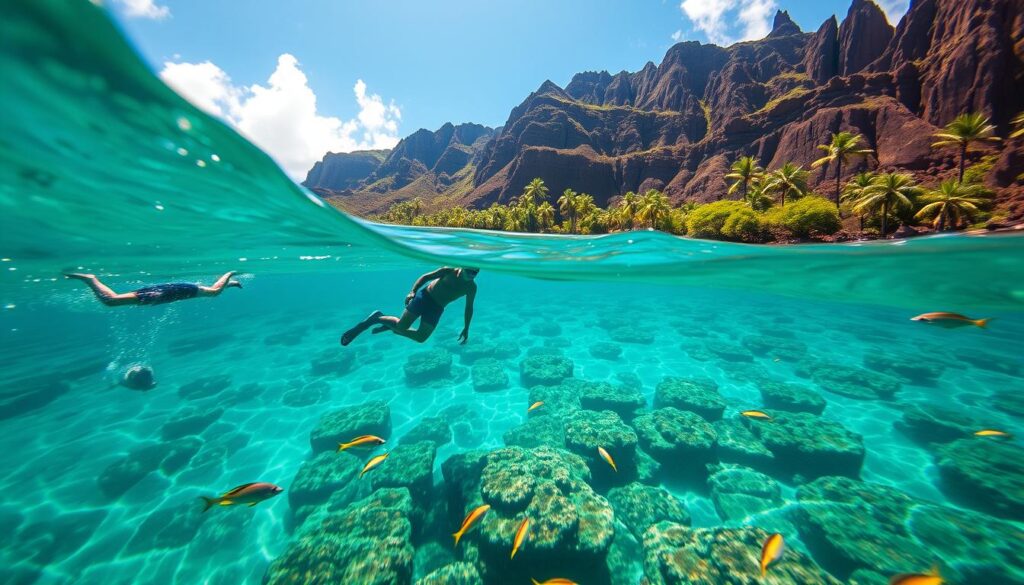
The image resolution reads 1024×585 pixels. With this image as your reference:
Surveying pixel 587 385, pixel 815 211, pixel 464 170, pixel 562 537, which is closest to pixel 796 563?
pixel 562 537

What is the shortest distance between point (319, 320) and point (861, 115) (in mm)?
96790

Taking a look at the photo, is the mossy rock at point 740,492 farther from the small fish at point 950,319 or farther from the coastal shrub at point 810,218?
the coastal shrub at point 810,218

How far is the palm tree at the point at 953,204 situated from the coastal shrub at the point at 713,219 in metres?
12.5

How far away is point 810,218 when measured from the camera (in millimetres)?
29516

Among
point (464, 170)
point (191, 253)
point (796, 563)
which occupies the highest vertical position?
point (464, 170)

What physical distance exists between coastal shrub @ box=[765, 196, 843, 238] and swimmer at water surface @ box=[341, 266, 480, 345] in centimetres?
3530

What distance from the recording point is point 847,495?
716 centimetres

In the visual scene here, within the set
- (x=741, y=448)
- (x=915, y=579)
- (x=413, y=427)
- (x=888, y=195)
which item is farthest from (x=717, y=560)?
(x=888, y=195)

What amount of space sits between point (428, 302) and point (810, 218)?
36.4 meters

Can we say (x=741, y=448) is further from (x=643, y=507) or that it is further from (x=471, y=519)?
(x=471, y=519)

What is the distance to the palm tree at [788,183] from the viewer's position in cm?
3775

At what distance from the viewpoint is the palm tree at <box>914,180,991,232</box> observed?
25.5 meters

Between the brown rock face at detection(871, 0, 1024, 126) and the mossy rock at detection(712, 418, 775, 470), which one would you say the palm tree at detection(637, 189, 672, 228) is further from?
the brown rock face at detection(871, 0, 1024, 126)

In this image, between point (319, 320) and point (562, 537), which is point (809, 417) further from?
point (319, 320)
